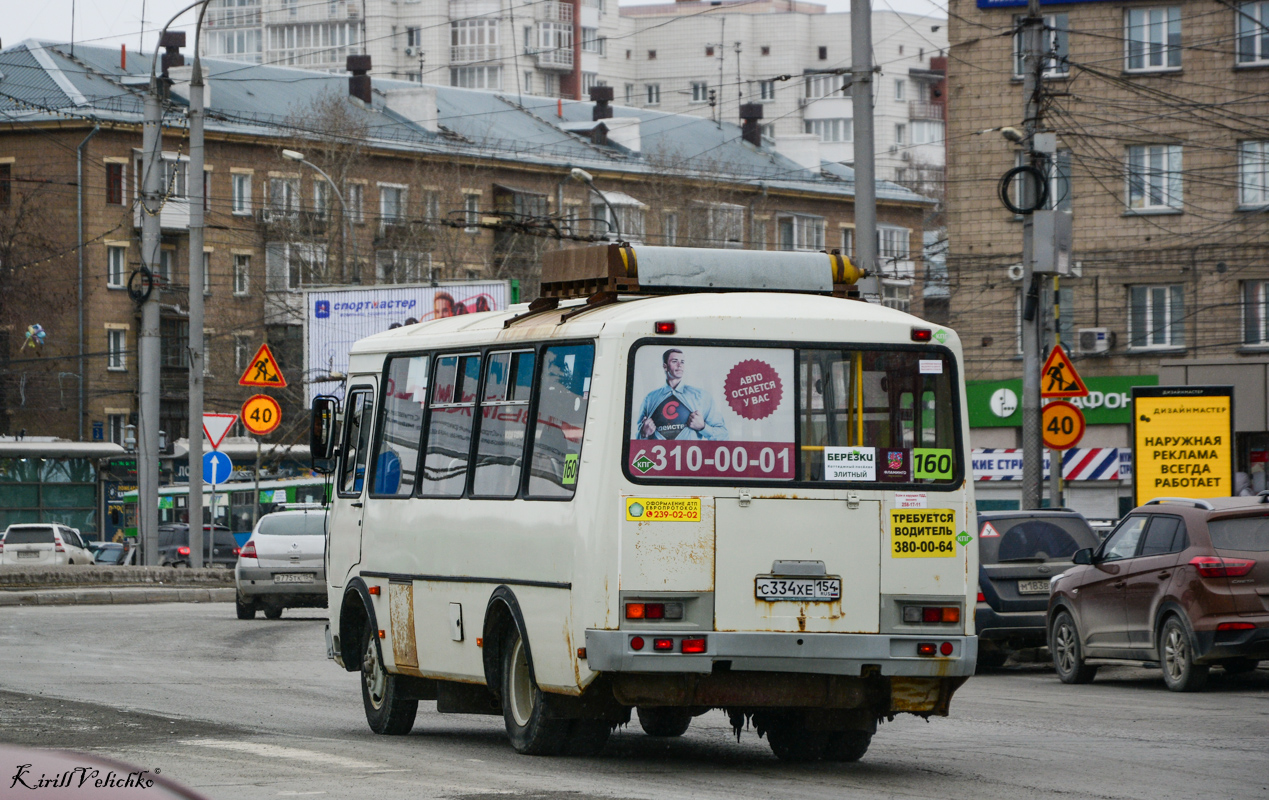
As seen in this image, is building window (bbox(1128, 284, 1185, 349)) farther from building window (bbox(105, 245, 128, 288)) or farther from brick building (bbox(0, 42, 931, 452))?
building window (bbox(105, 245, 128, 288))

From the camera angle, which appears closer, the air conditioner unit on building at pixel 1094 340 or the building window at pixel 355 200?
the air conditioner unit on building at pixel 1094 340

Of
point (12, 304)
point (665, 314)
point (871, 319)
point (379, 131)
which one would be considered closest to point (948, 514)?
point (871, 319)

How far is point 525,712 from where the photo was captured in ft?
36.8

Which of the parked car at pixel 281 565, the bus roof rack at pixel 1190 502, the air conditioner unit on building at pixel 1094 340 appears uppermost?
the air conditioner unit on building at pixel 1094 340

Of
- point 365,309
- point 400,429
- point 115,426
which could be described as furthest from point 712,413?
point 115,426

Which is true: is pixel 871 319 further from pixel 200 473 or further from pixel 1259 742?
pixel 200 473

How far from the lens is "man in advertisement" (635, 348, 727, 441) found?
10.4 m

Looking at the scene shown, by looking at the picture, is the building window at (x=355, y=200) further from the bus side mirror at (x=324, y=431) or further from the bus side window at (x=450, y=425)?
the bus side window at (x=450, y=425)

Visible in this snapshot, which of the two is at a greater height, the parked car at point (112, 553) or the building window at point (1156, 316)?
the building window at point (1156, 316)

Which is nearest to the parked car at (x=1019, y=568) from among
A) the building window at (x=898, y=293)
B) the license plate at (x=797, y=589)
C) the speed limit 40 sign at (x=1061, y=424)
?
the speed limit 40 sign at (x=1061, y=424)

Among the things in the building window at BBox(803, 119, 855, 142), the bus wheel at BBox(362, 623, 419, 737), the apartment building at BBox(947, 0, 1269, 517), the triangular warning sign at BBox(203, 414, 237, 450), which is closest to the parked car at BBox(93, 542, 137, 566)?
the triangular warning sign at BBox(203, 414, 237, 450)

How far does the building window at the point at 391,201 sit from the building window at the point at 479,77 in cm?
5608

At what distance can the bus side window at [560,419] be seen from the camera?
10.6 m

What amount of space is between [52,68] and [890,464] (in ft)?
211
